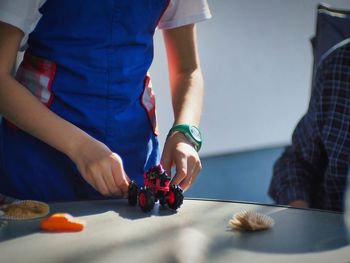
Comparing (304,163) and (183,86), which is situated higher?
(183,86)

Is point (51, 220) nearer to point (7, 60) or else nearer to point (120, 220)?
point (120, 220)

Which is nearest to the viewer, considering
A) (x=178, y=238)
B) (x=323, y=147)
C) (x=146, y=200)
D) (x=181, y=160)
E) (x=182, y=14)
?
(x=178, y=238)

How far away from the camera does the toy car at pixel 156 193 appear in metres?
0.97

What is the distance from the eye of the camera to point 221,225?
35.8 inches

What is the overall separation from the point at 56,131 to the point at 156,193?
166 millimetres

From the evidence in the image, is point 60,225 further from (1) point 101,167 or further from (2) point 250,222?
(2) point 250,222

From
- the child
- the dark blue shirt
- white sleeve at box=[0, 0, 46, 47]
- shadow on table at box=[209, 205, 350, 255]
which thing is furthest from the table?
the dark blue shirt

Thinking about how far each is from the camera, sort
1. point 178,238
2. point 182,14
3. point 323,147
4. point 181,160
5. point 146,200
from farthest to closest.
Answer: point 323,147 < point 182,14 < point 181,160 < point 146,200 < point 178,238

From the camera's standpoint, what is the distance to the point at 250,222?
0.88 m

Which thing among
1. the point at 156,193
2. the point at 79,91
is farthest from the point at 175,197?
the point at 79,91

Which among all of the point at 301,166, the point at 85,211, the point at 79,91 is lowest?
the point at 301,166

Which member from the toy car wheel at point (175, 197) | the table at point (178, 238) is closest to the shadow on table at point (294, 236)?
the table at point (178, 238)

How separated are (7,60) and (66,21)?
12 centimetres

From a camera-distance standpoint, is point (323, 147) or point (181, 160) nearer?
point (181, 160)
